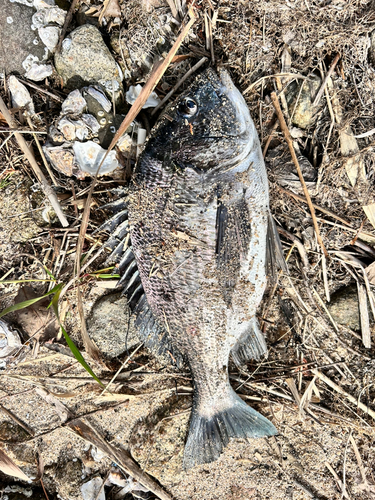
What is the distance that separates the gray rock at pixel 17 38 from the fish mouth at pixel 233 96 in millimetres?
1312

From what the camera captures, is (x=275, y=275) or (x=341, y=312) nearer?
(x=275, y=275)

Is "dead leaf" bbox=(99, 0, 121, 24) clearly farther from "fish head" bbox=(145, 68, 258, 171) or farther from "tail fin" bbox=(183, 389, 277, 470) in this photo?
"tail fin" bbox=(183, 389, 277, 470)

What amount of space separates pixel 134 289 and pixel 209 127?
3.90 feet

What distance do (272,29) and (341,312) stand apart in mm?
2065

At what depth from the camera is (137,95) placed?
229cm

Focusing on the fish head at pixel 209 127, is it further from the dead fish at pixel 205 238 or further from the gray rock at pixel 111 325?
the gray rock at pixel 111 325

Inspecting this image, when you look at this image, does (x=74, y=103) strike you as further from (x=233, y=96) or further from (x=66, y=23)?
(x=233, y=96)

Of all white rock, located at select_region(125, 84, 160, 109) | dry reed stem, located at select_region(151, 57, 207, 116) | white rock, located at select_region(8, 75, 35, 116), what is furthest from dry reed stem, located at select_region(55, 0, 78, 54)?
dry reed stem, located at select_region(151, 57, 207, 116)

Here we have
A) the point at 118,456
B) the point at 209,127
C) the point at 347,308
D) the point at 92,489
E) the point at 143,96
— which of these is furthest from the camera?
the point at 92,489

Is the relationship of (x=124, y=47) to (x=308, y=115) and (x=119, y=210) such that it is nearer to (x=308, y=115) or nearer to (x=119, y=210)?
(x=119, y=210)

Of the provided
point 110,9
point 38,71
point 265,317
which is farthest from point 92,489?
point 110,9

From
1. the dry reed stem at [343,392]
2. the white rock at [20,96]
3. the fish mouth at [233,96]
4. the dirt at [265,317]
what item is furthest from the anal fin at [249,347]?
the white rock at [20,96]

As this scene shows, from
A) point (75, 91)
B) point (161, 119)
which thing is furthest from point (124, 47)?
point (161, 119)

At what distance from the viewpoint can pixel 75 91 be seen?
2.18m
